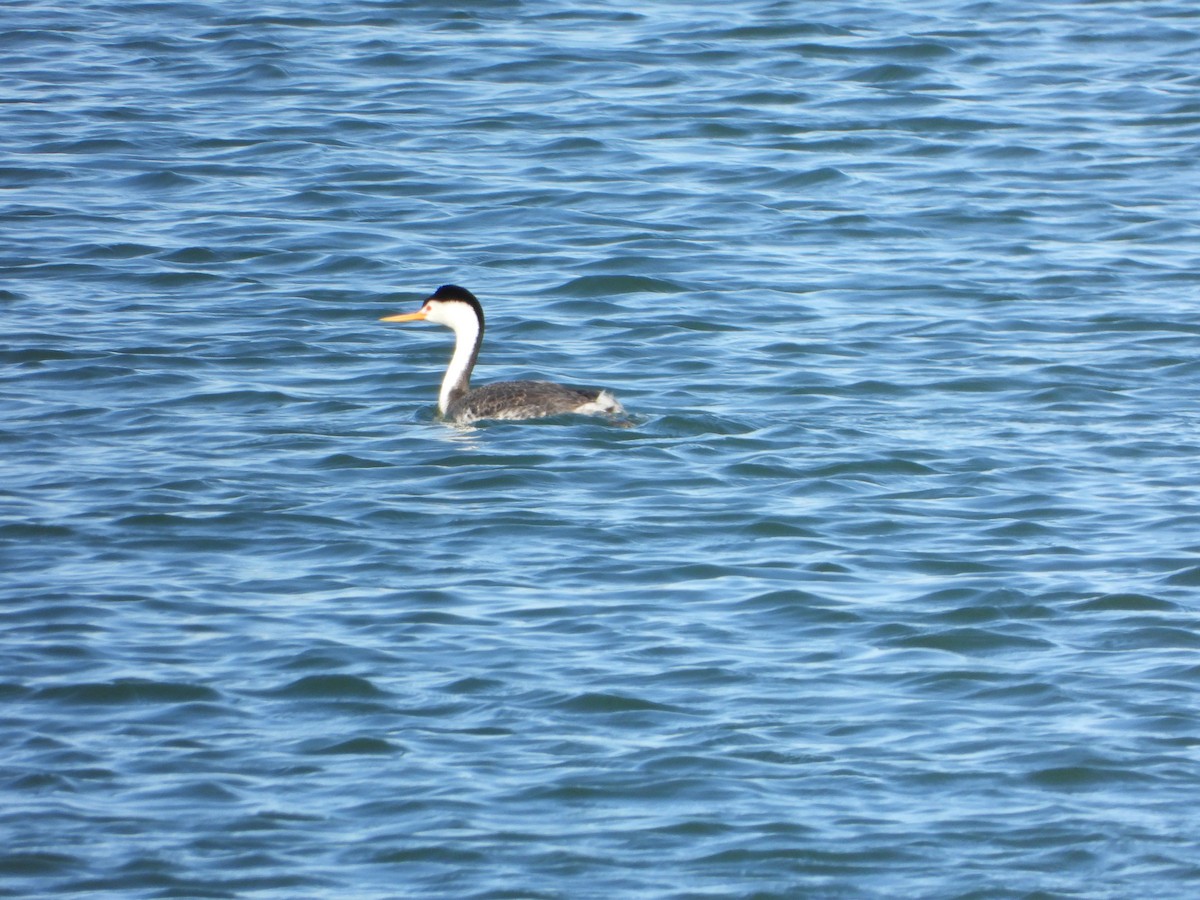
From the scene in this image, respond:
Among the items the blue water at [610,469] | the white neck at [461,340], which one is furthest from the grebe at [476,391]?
the blue water at [610,469]

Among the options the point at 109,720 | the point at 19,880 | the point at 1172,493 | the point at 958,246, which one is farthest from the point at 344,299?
the point at 19,880

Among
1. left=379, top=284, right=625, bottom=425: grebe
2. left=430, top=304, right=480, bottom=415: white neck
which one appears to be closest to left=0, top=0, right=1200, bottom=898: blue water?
left=379, top=284, right=625, bottom=425: grebe

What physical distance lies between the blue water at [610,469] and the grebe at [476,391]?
0.16 metres

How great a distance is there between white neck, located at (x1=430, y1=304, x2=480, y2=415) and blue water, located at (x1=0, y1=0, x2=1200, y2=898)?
1.14ft

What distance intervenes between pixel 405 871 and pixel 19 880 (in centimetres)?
125

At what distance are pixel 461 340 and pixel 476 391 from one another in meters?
0.65

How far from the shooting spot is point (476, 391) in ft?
43.0

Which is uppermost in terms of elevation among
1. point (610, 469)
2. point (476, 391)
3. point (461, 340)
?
point (461, 340)

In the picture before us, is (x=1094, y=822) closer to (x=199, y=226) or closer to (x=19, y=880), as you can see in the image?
(x=19, y=880)

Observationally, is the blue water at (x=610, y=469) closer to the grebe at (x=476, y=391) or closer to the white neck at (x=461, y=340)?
the grebe at (x=476, y=391)

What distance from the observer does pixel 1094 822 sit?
7.43 m

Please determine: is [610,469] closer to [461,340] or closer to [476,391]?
[476,391]

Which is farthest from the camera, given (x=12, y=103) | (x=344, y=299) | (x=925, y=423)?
(x=12, y=103)

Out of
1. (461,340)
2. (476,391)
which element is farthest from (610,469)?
(461,340)
